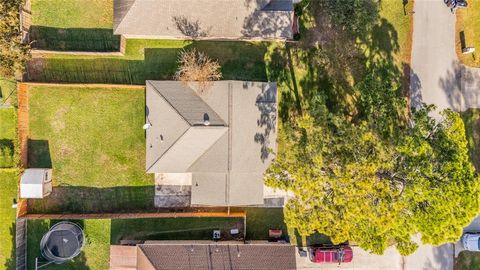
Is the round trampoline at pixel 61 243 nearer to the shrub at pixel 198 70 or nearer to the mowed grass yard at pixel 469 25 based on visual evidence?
the shrub at pixel 198 70

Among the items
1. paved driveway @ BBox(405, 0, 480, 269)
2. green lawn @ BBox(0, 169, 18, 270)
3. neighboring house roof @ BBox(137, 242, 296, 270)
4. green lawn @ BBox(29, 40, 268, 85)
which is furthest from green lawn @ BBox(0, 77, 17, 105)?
paved driveway @ BBox(405, 0, 480, 269)

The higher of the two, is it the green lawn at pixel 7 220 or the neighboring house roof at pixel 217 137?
the neighboring house roof at pixel 217 137

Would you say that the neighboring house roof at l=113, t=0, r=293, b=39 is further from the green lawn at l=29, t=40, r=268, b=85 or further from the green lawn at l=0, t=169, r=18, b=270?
the green lawn at l=0, t=169, r=18, b=270

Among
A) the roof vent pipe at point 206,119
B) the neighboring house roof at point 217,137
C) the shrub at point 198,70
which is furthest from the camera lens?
the shrub at point 198,70

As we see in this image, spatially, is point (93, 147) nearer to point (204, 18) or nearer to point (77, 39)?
point (77, 39)

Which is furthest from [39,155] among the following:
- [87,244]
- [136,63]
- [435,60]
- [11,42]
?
[435,60]

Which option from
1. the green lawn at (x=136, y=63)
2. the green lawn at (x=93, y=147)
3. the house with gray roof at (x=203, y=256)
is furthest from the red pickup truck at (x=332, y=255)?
the green lawn at (x=136, y=63)

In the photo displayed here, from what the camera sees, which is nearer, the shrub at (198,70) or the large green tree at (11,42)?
the large green tree at (11,42)
